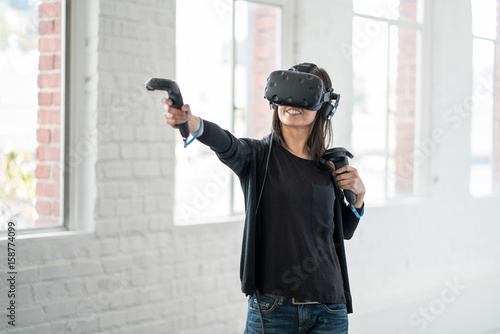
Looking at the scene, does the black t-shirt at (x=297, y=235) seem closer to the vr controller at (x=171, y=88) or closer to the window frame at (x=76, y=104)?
the vr controller at (x=171, y=88)

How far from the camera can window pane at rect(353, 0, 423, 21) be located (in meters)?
4.37

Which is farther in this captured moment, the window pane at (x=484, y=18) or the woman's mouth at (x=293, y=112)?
the window pane at (x=484, y=18)

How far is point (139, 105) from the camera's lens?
3059mm

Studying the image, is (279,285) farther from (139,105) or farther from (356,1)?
(356,1)

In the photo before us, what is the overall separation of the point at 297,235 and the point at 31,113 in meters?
1.46

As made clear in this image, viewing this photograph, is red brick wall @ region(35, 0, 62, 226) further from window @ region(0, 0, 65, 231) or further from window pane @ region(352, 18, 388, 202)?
window pane @ region(352, 18, 388, 202)

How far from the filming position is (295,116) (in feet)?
7.02

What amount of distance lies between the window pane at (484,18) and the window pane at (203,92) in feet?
8.88

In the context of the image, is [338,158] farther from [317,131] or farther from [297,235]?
[297,235]

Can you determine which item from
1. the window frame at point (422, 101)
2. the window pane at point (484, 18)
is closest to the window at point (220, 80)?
the window frame at point (422, 101)

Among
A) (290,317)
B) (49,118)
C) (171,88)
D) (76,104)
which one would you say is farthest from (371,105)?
(171,88)

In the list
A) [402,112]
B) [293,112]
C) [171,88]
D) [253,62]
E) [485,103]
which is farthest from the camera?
[485,103]

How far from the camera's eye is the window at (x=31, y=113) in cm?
274

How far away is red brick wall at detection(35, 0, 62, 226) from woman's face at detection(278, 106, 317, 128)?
1.23m
